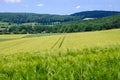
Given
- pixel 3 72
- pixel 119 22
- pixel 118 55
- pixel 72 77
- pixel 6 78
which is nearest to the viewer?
pixel 72 77

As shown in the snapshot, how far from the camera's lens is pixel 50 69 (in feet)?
9.31

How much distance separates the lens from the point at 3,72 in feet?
9.71

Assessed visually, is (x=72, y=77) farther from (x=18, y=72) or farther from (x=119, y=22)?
(x=119, y=22)

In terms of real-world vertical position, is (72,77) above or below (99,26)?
above

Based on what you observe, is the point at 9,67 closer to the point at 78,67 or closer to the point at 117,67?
the point at 78,67

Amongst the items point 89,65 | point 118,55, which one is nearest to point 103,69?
point 89,65

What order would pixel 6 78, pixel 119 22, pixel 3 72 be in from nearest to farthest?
1. pixel 6 78
2. pixel 3 72
3. pixel 119 22

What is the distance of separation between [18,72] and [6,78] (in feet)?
0.55

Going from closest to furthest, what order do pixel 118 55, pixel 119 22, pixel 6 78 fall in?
pixel 6 78 → pixel 118 55 → pixel 119 22

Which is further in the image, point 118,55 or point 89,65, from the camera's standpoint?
point 118,55

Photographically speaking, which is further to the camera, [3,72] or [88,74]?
[3,72]

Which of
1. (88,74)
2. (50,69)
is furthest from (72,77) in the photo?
(50,69)

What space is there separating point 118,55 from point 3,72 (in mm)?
1385

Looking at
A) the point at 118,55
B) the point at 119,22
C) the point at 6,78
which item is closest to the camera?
the point at 6,78
